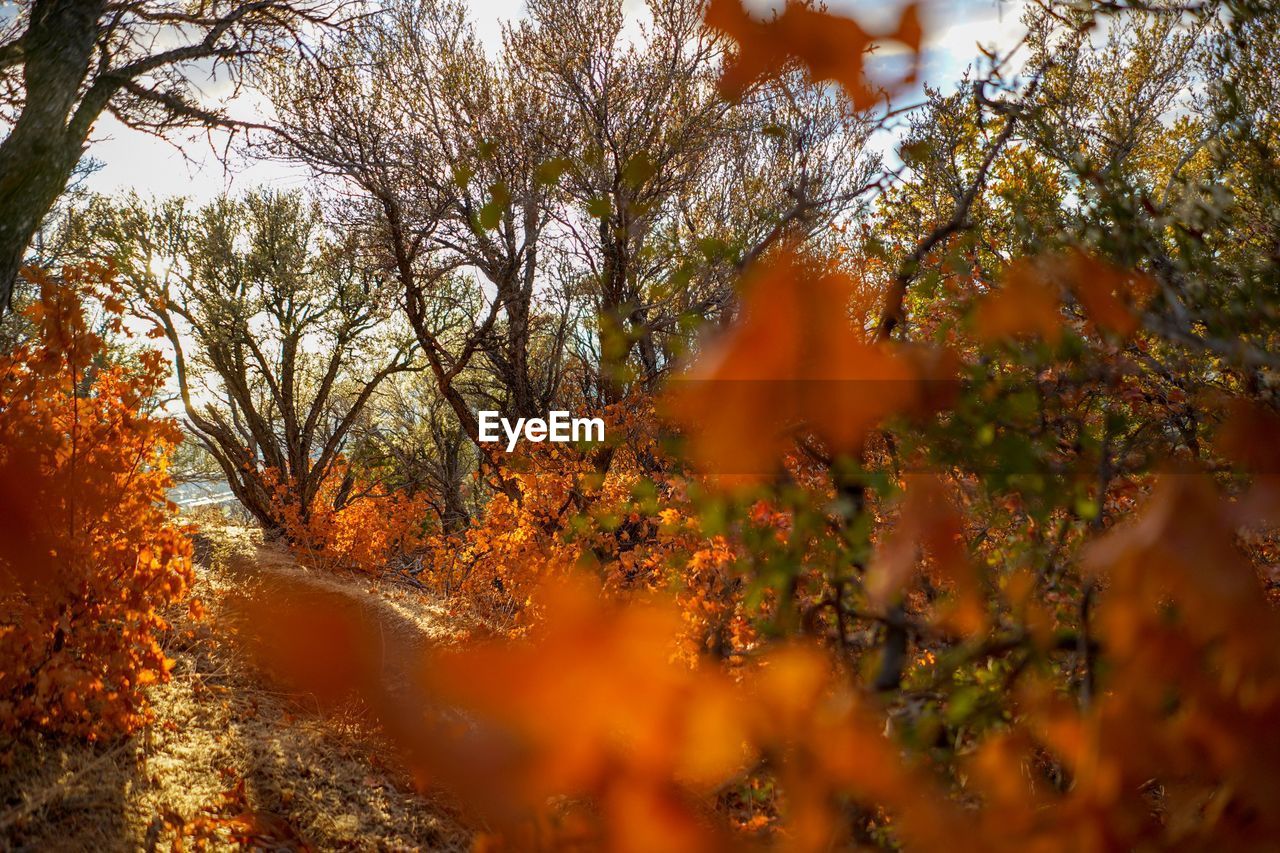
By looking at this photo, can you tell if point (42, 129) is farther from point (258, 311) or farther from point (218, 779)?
point (258, 311)

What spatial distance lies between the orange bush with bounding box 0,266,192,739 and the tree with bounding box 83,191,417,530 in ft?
38.3

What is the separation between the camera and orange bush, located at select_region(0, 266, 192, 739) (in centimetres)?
384

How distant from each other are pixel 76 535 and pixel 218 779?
1.76 metres

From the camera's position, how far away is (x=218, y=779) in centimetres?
434

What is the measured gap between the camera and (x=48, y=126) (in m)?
5.58

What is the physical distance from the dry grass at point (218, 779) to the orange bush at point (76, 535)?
1.11ft

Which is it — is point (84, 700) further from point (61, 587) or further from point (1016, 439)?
point (1016, 439)

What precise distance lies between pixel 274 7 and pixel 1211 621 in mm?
9545

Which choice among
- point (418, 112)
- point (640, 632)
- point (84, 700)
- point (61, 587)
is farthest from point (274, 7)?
point (640, 632)

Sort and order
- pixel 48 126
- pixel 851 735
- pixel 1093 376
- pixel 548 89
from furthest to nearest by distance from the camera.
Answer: pixel 548 89 < pixel 48 126 < pixel 1093 376 < pixel 851 735

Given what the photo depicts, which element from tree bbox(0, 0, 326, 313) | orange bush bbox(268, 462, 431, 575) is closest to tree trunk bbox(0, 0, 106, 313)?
tree bbox(0, 0, 326, 313)

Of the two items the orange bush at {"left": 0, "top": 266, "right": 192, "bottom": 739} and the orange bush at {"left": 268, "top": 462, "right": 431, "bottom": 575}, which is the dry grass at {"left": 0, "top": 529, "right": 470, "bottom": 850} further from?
the orange bush at {"left": 268, "top": 462, "right": 431, "bottom": 575}

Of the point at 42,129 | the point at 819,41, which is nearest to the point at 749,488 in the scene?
the point at 819,41

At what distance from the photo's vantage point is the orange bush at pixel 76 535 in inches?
151
